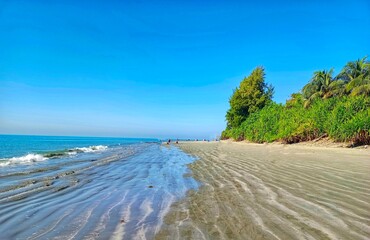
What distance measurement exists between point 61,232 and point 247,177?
5.53 meters

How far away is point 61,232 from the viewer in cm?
346

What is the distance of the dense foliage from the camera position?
1717 centimetres

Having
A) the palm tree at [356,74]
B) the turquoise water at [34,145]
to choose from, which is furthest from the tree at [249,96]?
the turquoise water at [34,145]

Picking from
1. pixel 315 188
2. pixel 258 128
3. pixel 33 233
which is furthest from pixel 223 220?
pixel 258 128

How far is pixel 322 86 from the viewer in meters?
39.2

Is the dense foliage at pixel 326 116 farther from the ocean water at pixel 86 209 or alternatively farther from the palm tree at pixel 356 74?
the ocean water at pixel 86 209

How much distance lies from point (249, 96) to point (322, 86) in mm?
12064

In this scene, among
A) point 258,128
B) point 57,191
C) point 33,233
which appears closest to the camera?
point 33,233

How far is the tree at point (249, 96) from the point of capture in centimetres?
4666

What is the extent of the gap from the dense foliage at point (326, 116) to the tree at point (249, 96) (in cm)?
666

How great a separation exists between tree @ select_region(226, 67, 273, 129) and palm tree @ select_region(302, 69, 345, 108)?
730cm

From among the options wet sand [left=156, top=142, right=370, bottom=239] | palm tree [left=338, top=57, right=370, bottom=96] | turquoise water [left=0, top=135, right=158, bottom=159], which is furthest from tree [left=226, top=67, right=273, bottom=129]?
wet sand [left=156, top=142, right=370, bottom=239]

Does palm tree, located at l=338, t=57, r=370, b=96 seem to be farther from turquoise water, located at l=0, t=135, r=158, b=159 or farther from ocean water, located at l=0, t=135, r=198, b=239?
turquoise water, located at l=0, t=135, r=158, b=159

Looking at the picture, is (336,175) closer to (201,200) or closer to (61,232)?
(201,200)
